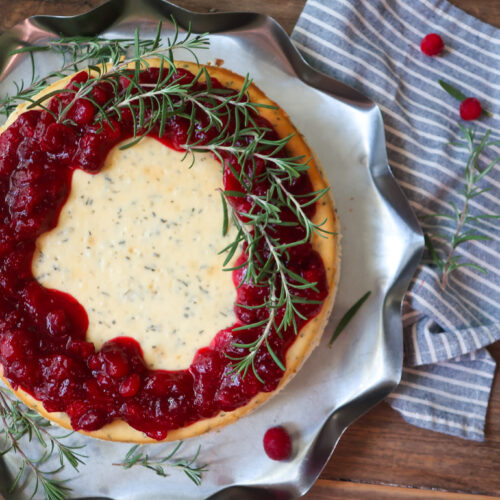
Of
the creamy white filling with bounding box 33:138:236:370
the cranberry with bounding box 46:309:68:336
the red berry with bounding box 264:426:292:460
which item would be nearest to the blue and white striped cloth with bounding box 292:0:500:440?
the red berry with bounding box 264:426:292:460

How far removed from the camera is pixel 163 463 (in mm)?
2119

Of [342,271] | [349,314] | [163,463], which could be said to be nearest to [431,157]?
[342,271]

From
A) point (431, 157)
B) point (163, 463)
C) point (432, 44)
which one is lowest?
point (163, 463)

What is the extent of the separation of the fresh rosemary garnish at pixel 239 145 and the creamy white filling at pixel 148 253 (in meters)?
0.09

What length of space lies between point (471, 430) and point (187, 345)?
113cm

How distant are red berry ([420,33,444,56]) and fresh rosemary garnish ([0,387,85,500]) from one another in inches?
75.0

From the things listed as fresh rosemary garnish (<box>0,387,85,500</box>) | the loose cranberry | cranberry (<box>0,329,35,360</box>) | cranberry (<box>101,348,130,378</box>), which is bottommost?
fresh rosemary garnish (<box>0,387,85,500</box>)

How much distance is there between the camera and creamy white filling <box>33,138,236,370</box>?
1.83 meters

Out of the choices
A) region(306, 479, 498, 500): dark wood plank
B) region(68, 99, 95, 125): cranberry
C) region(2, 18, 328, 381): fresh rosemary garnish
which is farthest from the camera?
region(306, 479, 498, 500): dark wood plank

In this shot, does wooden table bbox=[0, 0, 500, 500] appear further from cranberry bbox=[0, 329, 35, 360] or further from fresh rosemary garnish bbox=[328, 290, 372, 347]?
cranberry bbox=[0, 329, 35, 360]

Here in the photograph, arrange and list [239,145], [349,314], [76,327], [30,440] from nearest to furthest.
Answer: [239,145] < [76,327] < [30,440] < [349,314]

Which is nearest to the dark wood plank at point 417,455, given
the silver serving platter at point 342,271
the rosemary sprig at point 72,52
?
the silver serving platter at point 342,271

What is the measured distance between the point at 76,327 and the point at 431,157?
1414 millimetres

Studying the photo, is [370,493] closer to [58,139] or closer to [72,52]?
[58,139]
